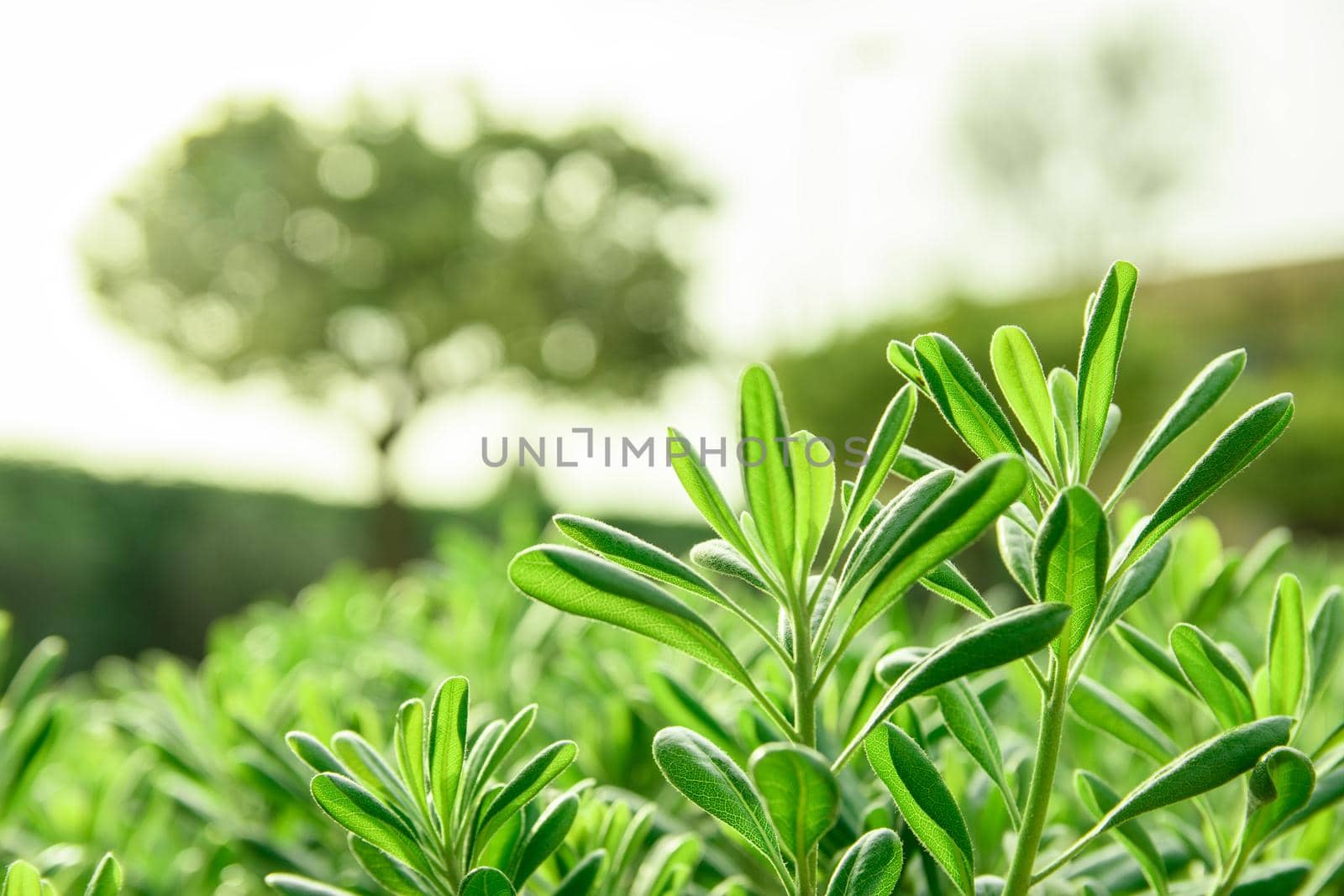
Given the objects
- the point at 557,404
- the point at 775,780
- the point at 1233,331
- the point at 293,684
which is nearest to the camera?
the point at 775,780

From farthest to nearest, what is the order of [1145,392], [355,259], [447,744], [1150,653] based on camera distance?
1. [355,259]
2. [1145,392]
3. [1150,653]
4. [447,744]

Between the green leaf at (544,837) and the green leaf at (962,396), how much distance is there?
22 centimetres

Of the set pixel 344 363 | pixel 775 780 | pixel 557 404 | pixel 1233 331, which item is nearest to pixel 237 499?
pixel 344 363

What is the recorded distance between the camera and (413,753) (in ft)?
1.50

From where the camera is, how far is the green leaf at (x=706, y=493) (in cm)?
39

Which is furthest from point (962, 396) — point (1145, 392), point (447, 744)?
point (1145, 392)

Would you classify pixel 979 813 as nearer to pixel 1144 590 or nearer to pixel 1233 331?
pixel 1144 590

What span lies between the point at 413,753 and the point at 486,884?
2.9 inches

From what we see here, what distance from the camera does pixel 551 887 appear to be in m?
0.54

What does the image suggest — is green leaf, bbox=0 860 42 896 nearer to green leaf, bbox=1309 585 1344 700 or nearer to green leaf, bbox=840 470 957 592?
green leaf, bbox=840 470 957 592

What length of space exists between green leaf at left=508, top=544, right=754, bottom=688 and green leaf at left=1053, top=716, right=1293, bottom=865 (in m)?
0.15

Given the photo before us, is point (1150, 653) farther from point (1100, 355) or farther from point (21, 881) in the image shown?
point (21, 881)

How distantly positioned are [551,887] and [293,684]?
0.47m

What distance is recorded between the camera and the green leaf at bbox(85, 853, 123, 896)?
1.46 feet
